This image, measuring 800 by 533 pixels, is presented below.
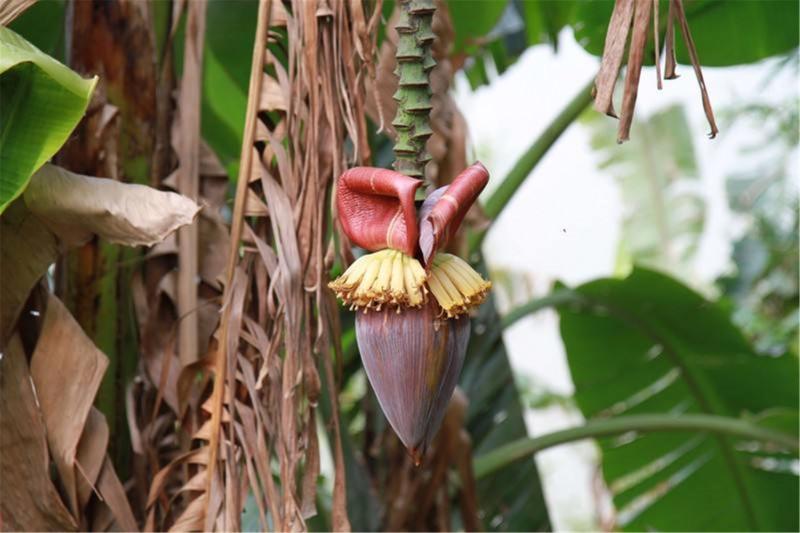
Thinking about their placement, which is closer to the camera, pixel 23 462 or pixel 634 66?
pixel 634 66

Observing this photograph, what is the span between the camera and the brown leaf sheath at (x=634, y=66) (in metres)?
0.36

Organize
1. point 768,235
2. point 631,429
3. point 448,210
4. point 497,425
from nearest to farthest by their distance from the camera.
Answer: point 448,210 < point 631,429 < point 497,425 < point 768,235

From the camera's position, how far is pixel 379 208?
0.37 metres

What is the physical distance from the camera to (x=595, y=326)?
1.38 meters

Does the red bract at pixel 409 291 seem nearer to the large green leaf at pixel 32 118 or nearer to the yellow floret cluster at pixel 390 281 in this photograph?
the yellow floret cluster at pixel 390 281

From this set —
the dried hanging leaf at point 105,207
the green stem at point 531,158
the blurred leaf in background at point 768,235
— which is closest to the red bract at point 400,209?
the dried hanging leaf at point 105,207

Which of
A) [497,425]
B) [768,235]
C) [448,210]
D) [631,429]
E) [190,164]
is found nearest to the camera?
[448,210]

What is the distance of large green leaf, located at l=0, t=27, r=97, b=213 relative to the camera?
1.67 ft

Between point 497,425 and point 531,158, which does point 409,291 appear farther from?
point 497,425

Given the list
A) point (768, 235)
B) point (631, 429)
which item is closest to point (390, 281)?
point (631, 429)

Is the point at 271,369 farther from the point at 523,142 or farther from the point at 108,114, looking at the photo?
the point at 523,142

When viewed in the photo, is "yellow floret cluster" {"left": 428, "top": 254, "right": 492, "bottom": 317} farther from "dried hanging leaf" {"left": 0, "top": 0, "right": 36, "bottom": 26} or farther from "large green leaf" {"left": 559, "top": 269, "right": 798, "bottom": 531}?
"large green leaf" {"left": 559, "top": 269, "right": 798, "bottom": 531}

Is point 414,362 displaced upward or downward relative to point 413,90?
downward

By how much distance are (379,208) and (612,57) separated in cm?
11
